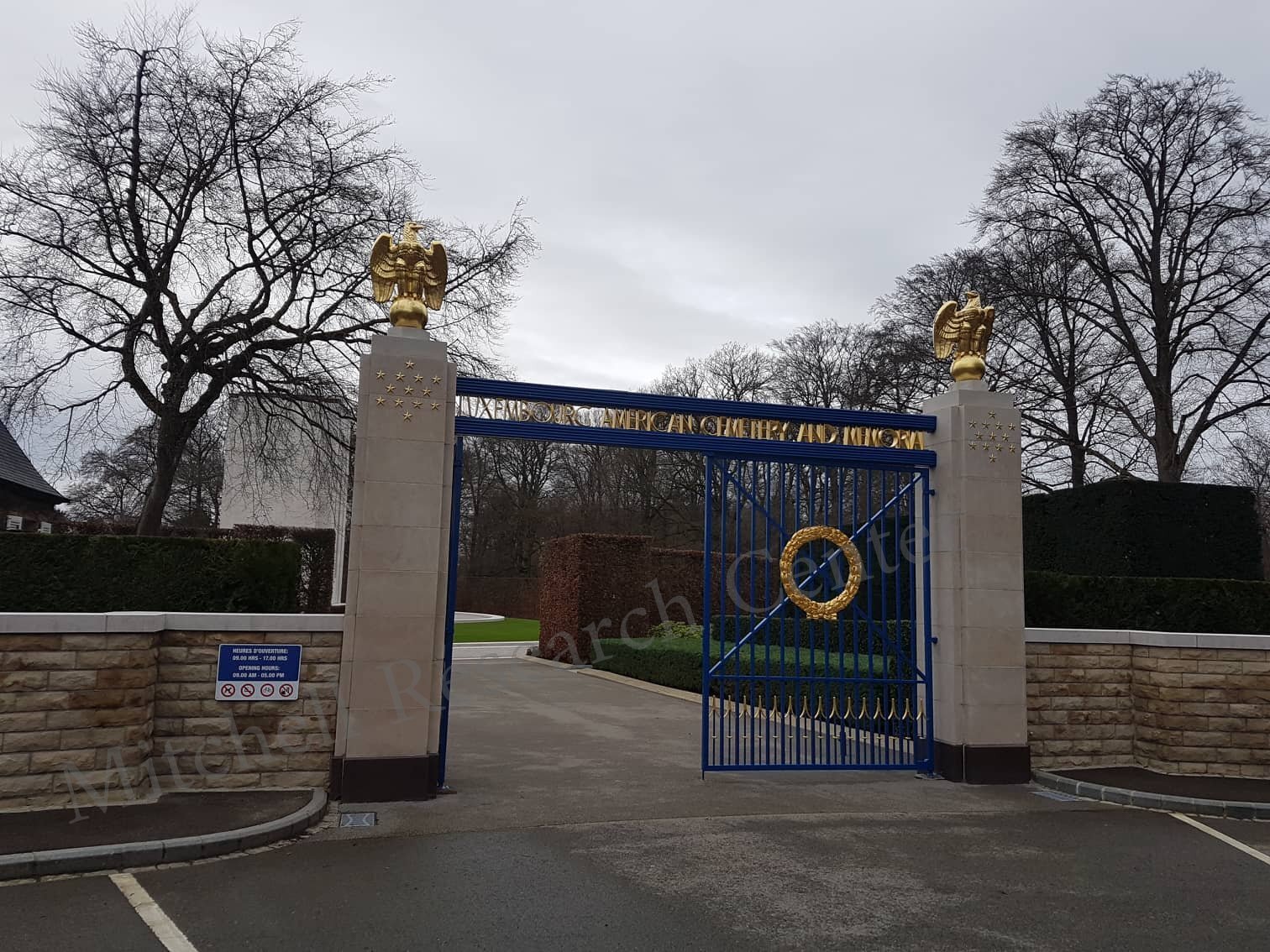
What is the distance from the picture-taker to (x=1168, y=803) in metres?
8.00

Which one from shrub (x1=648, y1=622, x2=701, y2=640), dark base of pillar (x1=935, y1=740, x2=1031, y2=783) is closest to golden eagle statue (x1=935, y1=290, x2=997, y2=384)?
dark base of pillar (x1=935, y1=740, x2=1031, y2=783)

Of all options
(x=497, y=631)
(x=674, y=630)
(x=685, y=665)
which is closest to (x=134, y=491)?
(x=497, y=631)

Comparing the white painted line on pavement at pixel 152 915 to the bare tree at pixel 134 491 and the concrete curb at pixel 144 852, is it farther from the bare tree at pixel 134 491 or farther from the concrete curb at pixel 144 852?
the bare tree at pixel 134 491

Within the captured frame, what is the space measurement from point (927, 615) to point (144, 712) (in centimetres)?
713

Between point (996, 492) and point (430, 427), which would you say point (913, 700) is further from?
point (430, 427)

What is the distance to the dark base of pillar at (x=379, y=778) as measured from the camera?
759cm

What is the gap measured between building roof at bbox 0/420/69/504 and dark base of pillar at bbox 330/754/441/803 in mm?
26227

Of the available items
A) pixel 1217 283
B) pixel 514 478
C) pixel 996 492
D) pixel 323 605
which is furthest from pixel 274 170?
pixel 514 478

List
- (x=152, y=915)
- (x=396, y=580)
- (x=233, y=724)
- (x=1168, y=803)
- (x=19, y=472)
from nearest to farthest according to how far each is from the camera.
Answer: (x=152, y=915)
(x=233, y=724)
(x=396, y=580)
(x=1168, y=803)
(x=19, y=472)

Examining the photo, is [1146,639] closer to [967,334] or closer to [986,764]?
[986,764]

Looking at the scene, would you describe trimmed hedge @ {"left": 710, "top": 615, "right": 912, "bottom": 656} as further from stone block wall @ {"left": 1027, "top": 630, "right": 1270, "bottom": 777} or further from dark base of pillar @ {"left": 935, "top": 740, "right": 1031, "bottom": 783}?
stone block wall @ {"left": 1027, "top": 630, "right": 1270, "bottom": 777}

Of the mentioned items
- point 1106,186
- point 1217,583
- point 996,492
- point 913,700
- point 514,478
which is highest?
point 1106,186

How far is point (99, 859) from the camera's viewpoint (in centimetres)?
570

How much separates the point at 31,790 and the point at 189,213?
1141cm
